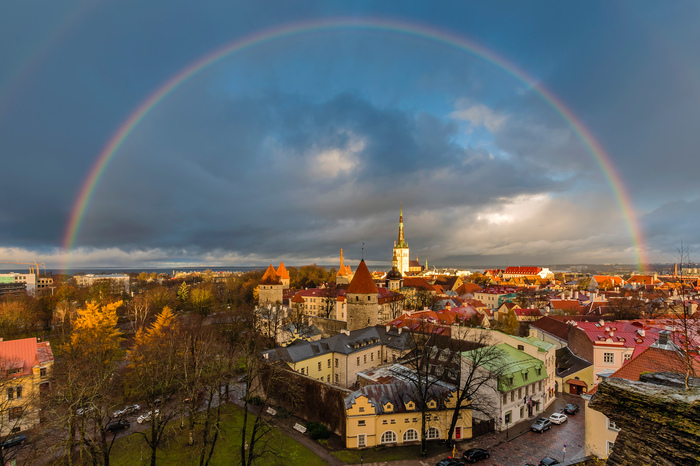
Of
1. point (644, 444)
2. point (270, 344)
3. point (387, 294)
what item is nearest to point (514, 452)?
point (644, 444)

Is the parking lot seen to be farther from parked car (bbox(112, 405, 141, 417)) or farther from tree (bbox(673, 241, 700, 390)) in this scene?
parked car (bbox(112, 405, 141, 417))

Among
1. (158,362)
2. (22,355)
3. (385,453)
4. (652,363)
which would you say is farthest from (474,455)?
(22,355)

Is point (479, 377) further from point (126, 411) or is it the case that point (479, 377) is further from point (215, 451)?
point (126, 411)

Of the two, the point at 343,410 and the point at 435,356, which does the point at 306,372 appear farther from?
the point at 435,356

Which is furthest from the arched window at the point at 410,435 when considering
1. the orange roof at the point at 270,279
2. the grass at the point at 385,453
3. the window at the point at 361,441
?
the orange roof at the point at 270,279

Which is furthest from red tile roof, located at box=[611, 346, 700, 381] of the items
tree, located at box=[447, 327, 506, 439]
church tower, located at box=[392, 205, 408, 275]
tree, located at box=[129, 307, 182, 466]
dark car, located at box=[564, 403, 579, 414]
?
church tower, located at box=[392, 205, 408, 275]

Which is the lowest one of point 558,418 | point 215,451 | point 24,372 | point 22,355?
point 215,451

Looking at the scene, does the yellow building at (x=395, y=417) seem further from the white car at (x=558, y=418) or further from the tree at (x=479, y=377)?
the white car at (x=558, y=418)
